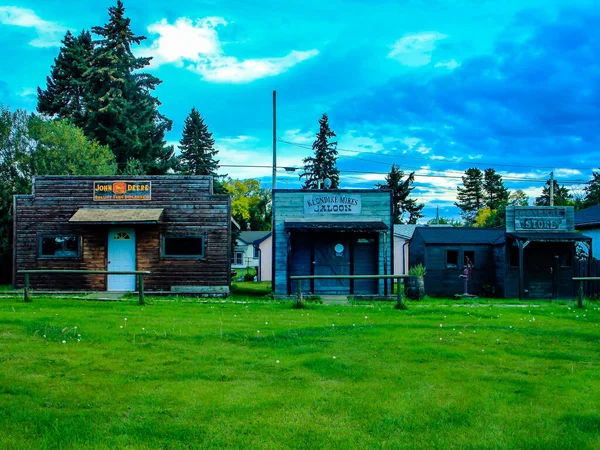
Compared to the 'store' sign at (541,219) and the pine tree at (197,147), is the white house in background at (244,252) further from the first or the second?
the 'store' sign at (541,219)

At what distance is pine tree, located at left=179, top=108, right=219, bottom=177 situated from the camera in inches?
2274

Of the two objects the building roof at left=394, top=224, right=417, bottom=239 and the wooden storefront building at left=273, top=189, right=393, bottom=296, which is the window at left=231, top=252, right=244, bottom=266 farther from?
the wooden storefront building at left=273, top=189, right=393, bottom=296

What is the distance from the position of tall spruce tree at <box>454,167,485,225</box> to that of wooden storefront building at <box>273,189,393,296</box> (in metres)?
62.4

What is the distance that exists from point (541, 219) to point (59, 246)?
2059 centimetres

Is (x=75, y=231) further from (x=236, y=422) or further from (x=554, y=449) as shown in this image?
(x=554, y=449)

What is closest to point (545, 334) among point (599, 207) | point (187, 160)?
point (599, 207)

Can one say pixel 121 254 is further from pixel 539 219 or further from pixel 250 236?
pixel 250 236

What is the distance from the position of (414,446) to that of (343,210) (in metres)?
17.1

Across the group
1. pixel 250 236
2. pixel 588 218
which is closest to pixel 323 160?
pixel 250 236

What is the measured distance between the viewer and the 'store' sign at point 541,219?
80.1 feet

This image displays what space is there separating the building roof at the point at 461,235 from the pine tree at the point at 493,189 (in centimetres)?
5567

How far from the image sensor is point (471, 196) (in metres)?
81.9

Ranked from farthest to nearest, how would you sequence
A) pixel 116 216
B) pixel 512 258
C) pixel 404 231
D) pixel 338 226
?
pixel 404 231, pixel 512 258, pixel 338 226, pixel 116 216

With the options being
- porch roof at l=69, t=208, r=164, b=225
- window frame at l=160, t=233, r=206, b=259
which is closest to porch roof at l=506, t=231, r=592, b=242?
window frame at l=160, t=233, r=206, b=259
